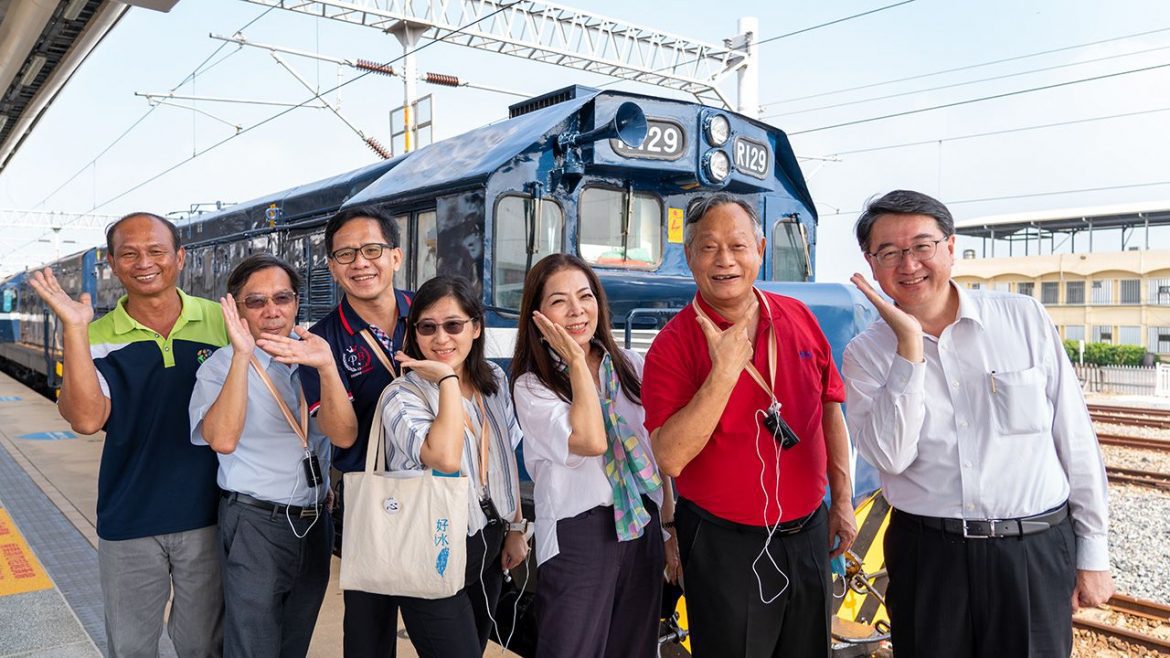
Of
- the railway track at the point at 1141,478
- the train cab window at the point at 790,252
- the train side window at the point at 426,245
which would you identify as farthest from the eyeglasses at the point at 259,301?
the railway track at the point at 1141,478

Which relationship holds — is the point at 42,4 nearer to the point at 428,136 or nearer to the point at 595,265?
the point at 595,265

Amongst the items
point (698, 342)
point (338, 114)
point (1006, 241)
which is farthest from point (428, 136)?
point (1006, 241)

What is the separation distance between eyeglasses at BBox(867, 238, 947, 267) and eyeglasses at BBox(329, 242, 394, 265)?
164 cm

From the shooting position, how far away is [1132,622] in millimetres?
5512

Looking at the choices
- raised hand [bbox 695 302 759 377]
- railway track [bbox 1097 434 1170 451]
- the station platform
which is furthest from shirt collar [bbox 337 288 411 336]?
railway track [bbox 1097 434 1170 451]

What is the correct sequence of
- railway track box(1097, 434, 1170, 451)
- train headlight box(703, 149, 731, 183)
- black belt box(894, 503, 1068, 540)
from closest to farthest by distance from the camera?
black belt box(894, 503, 1068, 540)
train headlight box(703, 149, 731, 183)
railway track box(1097, 434, 1170, 451)

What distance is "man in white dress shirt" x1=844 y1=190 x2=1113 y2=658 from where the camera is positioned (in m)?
2.26

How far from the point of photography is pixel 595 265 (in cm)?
486

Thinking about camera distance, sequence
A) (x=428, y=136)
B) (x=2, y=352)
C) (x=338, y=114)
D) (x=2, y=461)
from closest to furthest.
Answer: (x=2, y=461), (x=428, y=136), (x=338, y=114), (x=2, y=352)

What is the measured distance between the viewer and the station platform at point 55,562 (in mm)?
3871

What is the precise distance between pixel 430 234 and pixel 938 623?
345 cm

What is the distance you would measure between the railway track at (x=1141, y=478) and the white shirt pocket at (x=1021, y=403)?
8.83 metres

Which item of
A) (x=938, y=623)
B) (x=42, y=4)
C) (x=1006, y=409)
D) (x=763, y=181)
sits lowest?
(x=938, y=623)

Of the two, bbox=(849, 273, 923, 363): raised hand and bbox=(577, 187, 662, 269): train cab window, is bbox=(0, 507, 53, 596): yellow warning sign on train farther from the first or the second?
bbox=(849, 273, 923, 363): raised hand
